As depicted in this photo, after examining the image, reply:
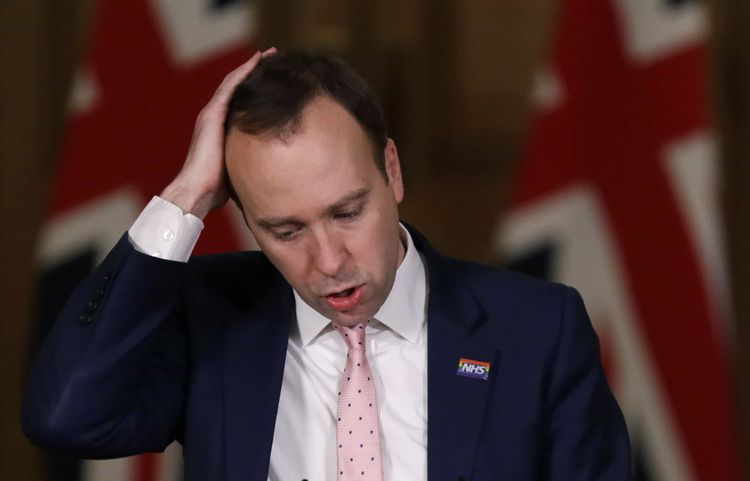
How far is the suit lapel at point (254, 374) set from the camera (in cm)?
190

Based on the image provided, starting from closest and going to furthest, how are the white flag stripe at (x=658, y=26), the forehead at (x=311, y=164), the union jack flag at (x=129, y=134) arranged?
the forehead at (x=311, y=164), the white flag stripe at (x=658, y=26), the union jack flag at (x=129, y=134)

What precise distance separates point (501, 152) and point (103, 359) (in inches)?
71.3

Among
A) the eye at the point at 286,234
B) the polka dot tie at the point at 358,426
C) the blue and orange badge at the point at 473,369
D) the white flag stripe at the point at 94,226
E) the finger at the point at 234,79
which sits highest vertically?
the white flag stripe at the point at 94,226

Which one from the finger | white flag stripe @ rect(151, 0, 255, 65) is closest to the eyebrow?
the finger

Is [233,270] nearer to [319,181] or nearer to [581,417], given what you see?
[319,181]

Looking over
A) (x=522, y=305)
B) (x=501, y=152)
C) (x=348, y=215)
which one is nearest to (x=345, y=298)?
(x=348, y=215)

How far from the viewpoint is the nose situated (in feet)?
5.74

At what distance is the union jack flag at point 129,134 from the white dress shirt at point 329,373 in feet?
3.56

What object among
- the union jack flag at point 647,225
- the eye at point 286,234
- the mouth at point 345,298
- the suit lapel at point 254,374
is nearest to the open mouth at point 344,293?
the mouth at point 345,298

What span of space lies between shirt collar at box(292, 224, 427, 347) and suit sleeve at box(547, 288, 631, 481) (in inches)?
9.4

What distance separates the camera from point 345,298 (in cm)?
179

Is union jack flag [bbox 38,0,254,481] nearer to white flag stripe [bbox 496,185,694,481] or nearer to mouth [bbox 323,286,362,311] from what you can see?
white flag stripe [bbox 496,185,694,481]

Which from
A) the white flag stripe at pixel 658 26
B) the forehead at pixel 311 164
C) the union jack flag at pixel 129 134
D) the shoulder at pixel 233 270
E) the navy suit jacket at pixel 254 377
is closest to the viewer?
the forehead at pixel 311 164

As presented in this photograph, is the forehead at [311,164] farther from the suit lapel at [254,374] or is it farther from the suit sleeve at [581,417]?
the suit sleeve at [581,417]
